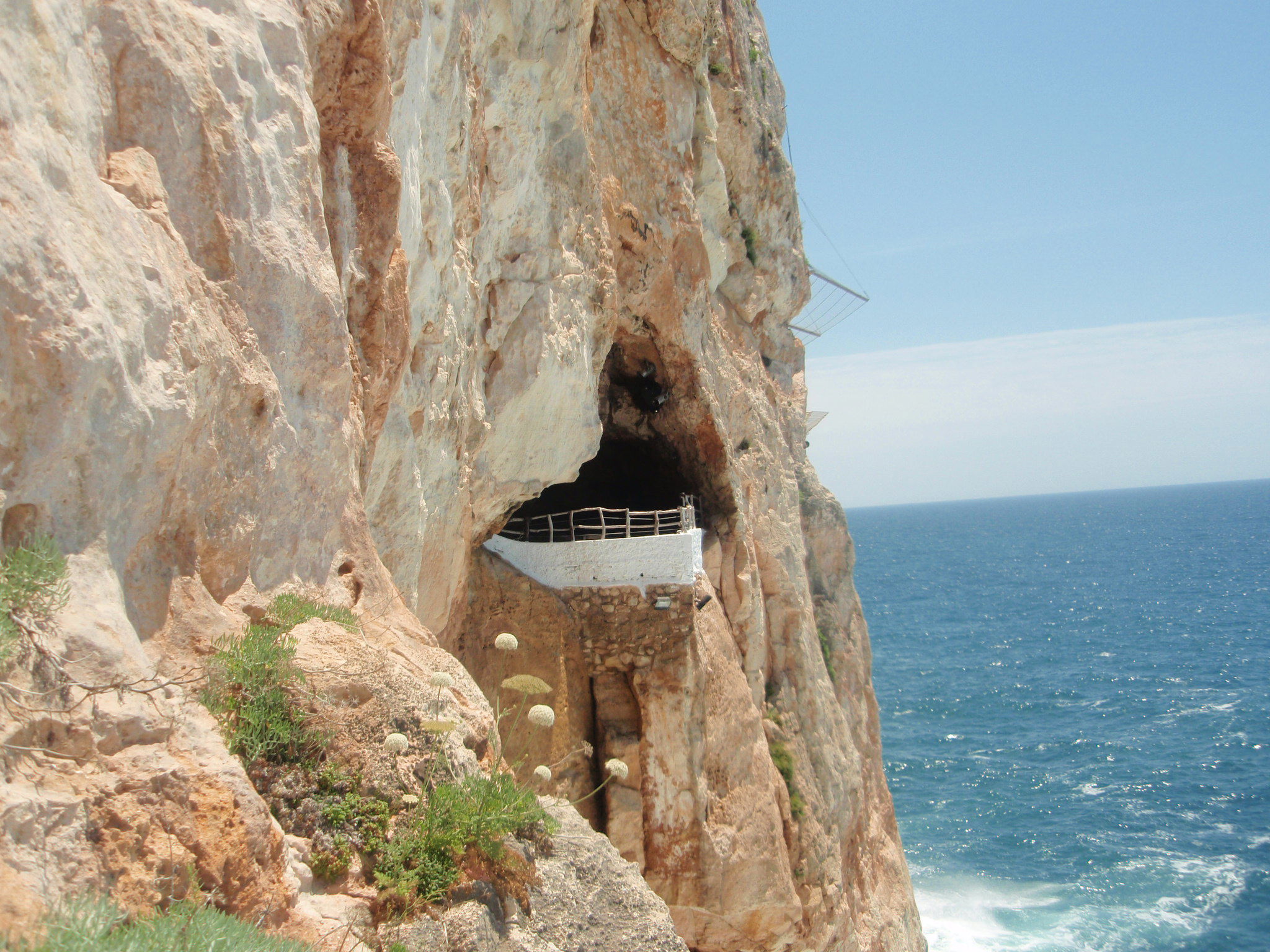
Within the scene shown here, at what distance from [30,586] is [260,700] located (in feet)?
5.08

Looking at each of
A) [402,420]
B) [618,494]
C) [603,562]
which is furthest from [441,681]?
[618,494]

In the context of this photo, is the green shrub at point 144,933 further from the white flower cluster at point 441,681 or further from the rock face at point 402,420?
the white flower cluster at point 441,681

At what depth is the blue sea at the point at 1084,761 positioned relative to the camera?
79.2 ft

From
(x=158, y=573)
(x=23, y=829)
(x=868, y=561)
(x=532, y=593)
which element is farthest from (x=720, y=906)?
Answer: (x=868, y=561)

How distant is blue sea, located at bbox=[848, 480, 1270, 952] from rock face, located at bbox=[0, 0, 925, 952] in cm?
666

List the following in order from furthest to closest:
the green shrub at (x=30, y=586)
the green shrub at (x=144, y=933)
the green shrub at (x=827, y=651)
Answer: the green shrub at (x=827, y=651), the green shrub at (x=30, y=586), the green shrub at (x=144, y=933)

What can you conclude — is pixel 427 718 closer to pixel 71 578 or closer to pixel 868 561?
pixel 71 578

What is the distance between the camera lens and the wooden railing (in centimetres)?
1603

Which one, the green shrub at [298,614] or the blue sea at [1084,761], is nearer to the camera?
the green shrub at [298,614]

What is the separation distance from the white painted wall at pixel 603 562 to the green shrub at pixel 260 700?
390 inches

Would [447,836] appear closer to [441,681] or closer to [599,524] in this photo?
[441,681]

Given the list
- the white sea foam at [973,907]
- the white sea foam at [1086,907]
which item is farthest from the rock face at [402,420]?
the white sea foam at [1086,907]

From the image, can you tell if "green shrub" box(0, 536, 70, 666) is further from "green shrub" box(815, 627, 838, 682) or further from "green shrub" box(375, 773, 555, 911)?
"green shrub" box(815, 627, 838, 682)

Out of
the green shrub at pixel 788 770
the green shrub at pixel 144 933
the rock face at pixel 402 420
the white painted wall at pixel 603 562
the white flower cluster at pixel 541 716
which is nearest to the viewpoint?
the green shrub at pixel 144 933
